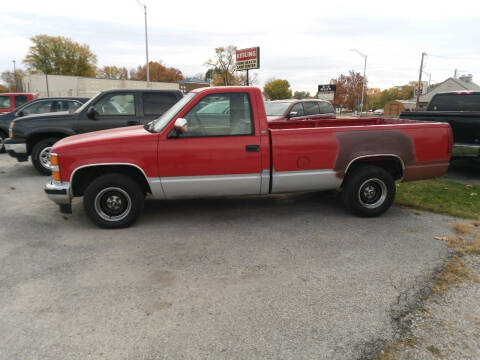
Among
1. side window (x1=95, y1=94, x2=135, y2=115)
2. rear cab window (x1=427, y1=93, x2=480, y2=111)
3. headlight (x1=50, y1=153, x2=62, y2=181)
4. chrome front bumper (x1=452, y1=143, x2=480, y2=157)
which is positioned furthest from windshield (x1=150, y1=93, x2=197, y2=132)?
rear cab window (x1=427, y1=93, x2=480, y2=111)

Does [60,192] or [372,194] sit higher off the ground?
[60,192]

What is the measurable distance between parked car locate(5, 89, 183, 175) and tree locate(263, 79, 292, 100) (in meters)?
78.4

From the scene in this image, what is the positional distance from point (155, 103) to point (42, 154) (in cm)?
298

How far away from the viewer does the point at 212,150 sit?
4.80m

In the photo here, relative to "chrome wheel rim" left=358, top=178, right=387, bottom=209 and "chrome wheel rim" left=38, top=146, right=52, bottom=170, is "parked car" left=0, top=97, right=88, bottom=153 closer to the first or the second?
"chrome wheel rim" left=38, top=146, right=52, bottom=170

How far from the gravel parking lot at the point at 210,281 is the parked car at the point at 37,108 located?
258 inches

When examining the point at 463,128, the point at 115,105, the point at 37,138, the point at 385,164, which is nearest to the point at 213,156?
the point at 385,164

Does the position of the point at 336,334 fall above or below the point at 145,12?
below

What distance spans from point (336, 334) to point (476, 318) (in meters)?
1.24

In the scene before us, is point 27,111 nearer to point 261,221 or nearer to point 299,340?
point 261,221

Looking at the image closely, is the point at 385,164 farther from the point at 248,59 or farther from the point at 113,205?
the point at 248,59

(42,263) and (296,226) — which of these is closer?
(42,263)

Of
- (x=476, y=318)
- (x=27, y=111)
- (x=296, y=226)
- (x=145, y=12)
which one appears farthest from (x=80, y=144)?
(x=145, y=12)

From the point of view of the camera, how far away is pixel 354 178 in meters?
5.32
